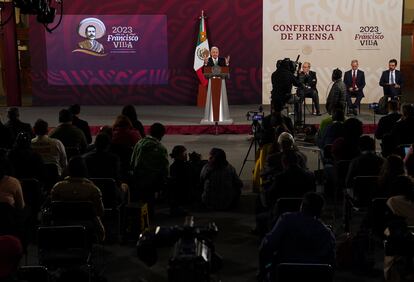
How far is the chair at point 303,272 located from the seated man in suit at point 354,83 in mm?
11397

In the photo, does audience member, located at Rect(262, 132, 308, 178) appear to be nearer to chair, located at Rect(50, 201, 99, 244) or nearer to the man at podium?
chair, located at Rect(50, 201, 99, 244)

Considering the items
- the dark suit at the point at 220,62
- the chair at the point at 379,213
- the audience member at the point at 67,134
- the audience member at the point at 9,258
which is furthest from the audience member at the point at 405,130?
the dark suit at the point at 220,62

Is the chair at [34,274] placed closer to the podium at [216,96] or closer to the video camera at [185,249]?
the video camera at [185,249]

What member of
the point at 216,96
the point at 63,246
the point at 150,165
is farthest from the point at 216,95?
the point at 63,246

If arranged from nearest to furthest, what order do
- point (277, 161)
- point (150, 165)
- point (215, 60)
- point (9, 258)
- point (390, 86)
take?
point (9, 258) → point (277, 161) → point (150, 165) → point (215, 60) → point (390, 86)

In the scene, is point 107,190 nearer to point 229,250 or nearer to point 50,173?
point 50,173

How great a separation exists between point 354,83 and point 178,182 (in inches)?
346

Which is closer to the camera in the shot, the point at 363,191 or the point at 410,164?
the point at 363,191

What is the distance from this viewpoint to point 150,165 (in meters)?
7.21

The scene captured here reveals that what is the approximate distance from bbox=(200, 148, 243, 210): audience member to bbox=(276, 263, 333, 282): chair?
3.40m

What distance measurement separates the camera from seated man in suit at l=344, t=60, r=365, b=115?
1511 cm

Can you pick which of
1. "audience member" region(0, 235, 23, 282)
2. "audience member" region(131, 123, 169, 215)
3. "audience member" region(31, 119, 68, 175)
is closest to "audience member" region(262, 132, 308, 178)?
"audience member" region(131, 123, 169, 215)

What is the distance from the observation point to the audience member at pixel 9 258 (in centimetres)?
375

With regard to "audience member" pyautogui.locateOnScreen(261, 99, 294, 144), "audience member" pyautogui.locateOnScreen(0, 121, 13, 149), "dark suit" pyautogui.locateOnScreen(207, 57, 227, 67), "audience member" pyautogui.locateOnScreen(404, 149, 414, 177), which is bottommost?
"audience member" pyautogui.locateOnScreen(404, 149, 414, 177)
